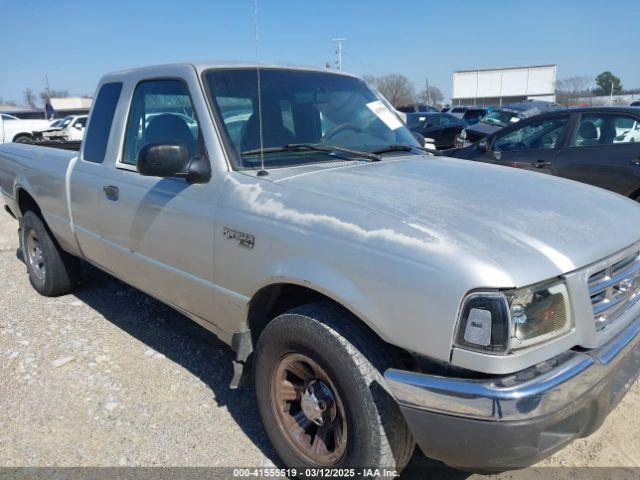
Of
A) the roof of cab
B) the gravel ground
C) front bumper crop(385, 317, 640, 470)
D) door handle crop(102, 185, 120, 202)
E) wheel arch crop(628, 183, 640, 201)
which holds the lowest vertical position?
the gravel ground

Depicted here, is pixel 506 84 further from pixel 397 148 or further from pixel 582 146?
pixel 397 148

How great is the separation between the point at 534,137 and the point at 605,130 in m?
0.84

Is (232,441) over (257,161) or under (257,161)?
under

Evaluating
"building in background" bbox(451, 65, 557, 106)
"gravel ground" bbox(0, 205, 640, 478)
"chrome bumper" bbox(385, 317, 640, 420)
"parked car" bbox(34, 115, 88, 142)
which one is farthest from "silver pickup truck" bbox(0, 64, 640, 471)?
"building in background" bbox(451, 65, 557, 106)

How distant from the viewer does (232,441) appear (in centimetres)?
289

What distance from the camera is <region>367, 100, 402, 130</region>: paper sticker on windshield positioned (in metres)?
3.59

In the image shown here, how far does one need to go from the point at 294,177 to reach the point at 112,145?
165 centimetres

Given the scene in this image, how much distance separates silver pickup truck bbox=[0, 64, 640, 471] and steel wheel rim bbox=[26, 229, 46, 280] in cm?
181

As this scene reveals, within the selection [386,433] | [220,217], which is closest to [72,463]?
[220,217]

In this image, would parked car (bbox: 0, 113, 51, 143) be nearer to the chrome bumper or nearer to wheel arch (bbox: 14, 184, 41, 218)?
wheel arch (bbox: 14, 184, 41, 218)

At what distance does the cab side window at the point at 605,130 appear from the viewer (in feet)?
19.1

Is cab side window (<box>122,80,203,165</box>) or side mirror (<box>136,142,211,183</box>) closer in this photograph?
side mirror (<box>136,142,211,183</box>)

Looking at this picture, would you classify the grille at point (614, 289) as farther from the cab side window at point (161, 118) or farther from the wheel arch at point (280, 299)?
the cab side window at point (161, 118)

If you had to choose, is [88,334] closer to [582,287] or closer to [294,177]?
[294,177]
